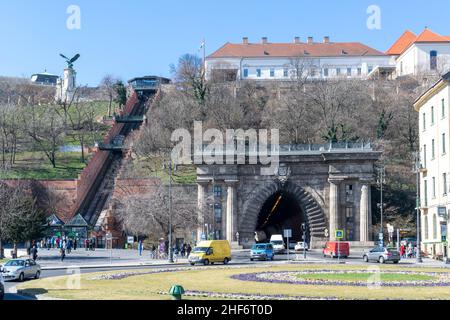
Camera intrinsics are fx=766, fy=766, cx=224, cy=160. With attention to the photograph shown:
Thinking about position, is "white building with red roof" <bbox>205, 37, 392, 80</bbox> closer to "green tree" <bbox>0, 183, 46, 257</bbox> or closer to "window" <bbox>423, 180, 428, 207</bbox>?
"window" <bbox>423, 180, 428, 207</bbox>

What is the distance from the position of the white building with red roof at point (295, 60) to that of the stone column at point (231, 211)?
67.9 metres

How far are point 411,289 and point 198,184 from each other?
174 feet

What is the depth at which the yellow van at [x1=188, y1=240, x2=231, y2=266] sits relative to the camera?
56878 millimetres

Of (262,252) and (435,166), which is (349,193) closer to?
(435,166)

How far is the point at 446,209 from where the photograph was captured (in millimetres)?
66000

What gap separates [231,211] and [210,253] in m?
26.3

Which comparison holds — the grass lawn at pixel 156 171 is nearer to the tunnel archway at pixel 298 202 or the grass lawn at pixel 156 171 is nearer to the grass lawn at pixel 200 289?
the tunnel archway at pixel 298 202

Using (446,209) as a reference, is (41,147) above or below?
above

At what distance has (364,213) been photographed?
8188 cm

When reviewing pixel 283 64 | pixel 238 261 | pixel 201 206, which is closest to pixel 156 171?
pixel 201 206

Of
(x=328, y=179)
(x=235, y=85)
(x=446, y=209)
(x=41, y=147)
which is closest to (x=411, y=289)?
(x=446, y=209)
